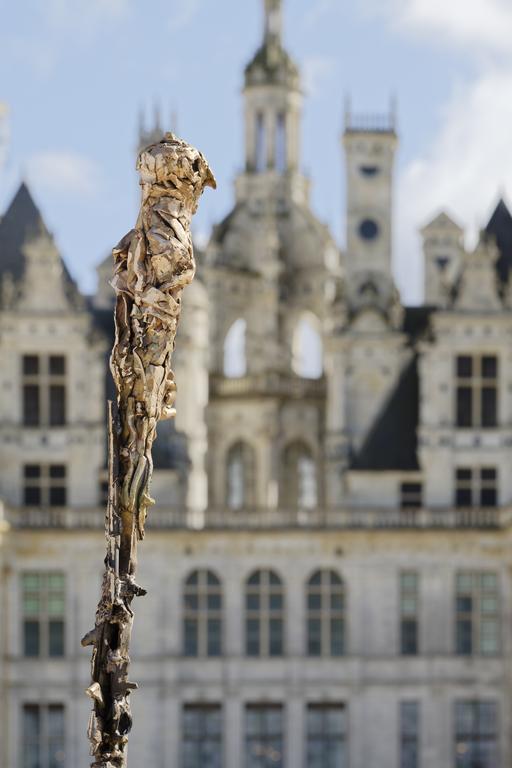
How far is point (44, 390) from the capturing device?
47.8 meters

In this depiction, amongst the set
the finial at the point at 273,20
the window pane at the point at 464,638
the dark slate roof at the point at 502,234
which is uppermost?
the finial at the point at 273,20

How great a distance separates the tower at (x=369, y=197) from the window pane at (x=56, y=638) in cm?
1108

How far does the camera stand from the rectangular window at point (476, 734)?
47094 mm

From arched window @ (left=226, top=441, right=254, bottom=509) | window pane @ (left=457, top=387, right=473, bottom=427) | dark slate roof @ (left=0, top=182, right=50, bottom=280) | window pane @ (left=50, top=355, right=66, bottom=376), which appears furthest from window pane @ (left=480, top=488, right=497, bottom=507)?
dark slate roof @ (left=0, top=182, right=50, bottom=280)

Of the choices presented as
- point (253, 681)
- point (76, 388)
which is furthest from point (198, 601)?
point (76, 388)

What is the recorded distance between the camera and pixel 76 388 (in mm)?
47781

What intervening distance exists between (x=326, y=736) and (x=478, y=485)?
259 inches

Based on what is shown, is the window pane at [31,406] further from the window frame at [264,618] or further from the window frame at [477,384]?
the window frame at [477,384]

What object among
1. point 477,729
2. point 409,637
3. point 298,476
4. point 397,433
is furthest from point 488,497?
point 298,476

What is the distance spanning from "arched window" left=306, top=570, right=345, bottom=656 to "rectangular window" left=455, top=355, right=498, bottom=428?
4762mm

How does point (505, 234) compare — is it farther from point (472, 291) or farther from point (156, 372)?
point (156, 372)

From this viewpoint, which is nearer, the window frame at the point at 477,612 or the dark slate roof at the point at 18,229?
the window frame at the point at 477,612

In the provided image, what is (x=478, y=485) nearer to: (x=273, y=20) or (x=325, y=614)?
(x=325, y=614)

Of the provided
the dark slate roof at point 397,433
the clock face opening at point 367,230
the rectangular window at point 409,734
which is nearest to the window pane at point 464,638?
the rectangular window at point 409,734
